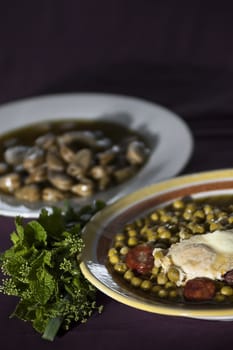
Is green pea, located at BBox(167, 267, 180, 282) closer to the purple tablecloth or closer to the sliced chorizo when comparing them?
the sliced chorizo

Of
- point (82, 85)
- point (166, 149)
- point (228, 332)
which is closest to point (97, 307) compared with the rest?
point (228, 332)

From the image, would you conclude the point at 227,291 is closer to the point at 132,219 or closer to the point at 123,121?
the point at 132,219

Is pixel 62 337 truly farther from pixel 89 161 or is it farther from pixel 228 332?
pixel 89 161

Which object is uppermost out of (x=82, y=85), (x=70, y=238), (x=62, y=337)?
(x=70, y=238)

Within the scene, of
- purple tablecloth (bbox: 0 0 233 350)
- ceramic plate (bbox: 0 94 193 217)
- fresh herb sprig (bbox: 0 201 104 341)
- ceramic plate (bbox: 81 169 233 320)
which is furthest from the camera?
purple tablecloth (bbox: 0 0 233 350)

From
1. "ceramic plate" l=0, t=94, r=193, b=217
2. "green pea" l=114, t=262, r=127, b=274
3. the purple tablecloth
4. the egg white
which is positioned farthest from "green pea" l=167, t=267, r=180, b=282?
the purple tablecloth

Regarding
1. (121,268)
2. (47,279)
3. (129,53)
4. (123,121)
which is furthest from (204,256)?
(129,53)

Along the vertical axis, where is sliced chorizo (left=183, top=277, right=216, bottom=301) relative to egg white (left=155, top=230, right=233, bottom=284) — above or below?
below
